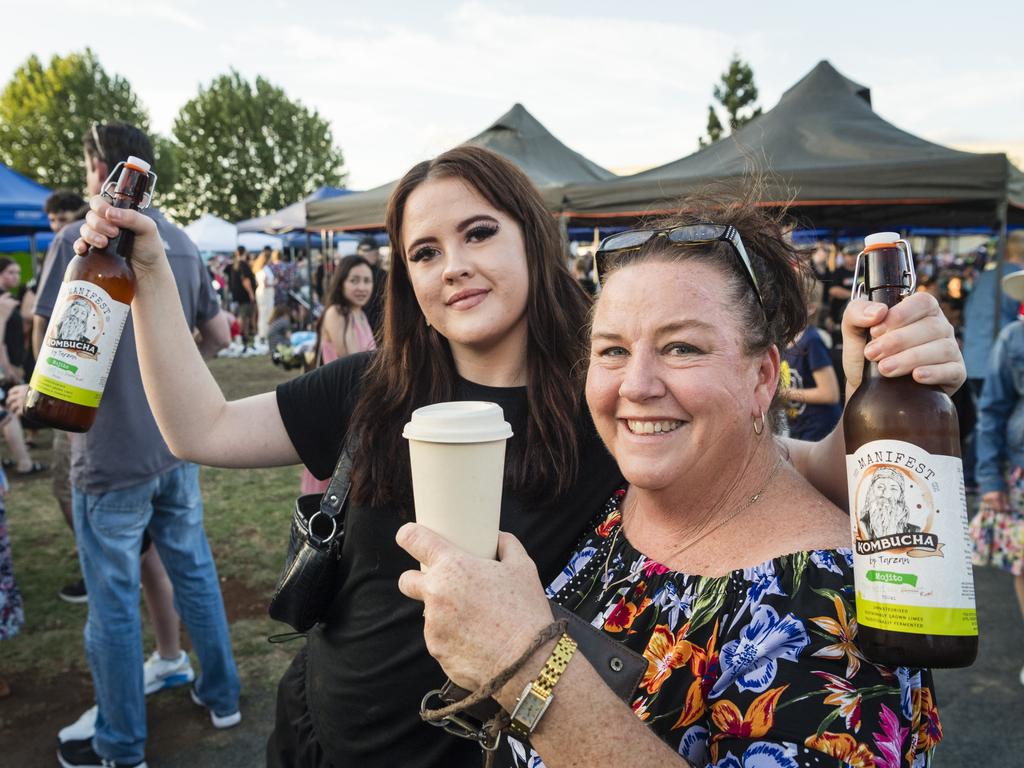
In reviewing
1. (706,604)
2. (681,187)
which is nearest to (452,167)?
(706,604)

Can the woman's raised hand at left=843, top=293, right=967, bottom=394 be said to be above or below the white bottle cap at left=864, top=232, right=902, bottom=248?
below

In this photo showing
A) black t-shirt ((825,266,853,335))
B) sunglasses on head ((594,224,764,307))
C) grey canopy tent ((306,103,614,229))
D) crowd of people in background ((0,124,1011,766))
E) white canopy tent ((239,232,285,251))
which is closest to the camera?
sunglasses on head ((594,224,764,307))

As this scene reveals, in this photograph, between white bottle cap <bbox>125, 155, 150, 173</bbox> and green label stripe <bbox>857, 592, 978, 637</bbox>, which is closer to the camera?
green label stripe <bbox>857, 592, 978, 637</bbox>

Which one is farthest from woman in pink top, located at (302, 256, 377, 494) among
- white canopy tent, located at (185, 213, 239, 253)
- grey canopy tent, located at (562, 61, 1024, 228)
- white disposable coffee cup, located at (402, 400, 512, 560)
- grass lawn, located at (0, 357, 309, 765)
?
white canopy tent, located at (185, 213, 239, 253)

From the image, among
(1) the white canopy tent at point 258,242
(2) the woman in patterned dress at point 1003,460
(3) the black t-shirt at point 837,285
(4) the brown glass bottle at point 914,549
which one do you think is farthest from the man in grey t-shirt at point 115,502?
(1) the white canopy tent at point 258,242

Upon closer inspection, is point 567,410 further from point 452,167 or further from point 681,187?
point 681,187

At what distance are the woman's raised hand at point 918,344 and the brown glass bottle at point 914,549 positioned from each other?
0.07 metres

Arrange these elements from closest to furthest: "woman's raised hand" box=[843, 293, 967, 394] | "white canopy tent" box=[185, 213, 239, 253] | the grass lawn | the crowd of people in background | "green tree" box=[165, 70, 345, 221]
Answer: "woman's raised hand" box=[843, 293, 967, 394]
the crowd of people in background
the grass lawn
"white canopy tent" box=[185, 213, 239, 253]
"green tree" box=[165, 70, 345, 221]

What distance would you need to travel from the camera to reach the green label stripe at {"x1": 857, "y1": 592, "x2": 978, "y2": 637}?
998 mm

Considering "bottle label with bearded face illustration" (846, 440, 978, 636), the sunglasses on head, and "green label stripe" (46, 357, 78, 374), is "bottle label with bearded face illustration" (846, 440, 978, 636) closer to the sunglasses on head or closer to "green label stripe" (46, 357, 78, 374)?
the sunglasses on head

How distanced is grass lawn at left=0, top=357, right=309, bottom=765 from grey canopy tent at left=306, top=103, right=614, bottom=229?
3665 mm

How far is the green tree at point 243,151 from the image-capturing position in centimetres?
4888

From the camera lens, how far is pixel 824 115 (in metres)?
7.59

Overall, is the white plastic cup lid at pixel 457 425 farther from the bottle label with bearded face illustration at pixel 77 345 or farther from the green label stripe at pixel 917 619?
the bottle label with bearded face illustration at pixel 77 345
